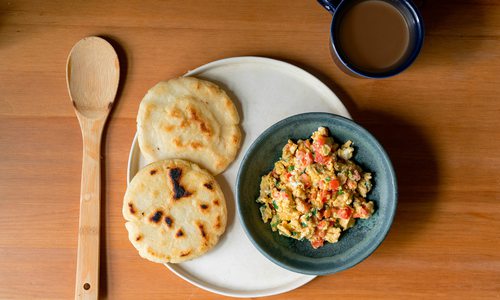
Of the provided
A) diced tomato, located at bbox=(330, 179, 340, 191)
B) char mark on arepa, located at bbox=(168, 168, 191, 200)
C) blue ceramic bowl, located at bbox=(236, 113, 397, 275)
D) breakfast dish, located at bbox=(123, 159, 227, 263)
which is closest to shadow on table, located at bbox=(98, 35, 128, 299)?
breakfast dish, located at bbox=(123, 159, 227, 263)

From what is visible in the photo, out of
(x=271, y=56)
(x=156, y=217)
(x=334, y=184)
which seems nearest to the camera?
(x=334, y=184)

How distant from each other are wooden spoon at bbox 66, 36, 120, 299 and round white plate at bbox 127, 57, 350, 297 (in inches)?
6.0

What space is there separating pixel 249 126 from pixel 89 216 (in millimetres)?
633

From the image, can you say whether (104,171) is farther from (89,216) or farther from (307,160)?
(307,160)

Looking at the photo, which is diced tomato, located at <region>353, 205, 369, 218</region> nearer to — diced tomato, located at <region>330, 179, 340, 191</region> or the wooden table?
diced tomato, located at <region>330, 179, 340, 191</region>

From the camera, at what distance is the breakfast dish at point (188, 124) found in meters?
1.55

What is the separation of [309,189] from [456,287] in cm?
67

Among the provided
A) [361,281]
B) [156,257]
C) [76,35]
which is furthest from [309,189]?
[76,35]

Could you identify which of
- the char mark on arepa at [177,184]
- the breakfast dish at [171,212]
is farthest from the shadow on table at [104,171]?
the char mark on arepa at [177,184]

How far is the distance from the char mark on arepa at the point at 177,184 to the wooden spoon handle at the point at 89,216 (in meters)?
0.28

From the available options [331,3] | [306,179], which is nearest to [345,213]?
[306,179]

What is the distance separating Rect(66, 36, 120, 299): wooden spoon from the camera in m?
1.59

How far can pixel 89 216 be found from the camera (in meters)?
1.59

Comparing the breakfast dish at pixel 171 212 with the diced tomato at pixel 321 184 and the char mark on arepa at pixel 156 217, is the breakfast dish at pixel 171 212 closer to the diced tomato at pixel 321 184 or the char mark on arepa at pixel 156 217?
the char mark on arepa at pixel 156 217
